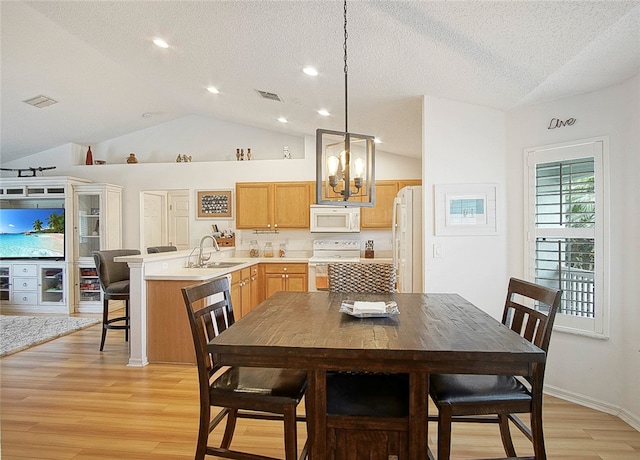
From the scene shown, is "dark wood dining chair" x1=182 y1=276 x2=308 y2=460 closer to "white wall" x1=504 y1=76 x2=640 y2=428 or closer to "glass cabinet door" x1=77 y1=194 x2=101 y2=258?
"white wall" x1=504 y1=76 x2=640 y2=428

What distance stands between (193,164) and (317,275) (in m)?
2.73

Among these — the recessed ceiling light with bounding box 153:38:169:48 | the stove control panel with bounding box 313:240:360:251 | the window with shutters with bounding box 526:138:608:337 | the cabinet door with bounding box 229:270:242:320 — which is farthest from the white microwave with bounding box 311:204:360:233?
the recessed ceiling light with bounding box 153:38:169:48

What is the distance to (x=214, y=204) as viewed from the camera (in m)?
5.91

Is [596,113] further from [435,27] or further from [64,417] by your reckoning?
[64,417]

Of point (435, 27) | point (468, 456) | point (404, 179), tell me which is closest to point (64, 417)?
point (468, 456)

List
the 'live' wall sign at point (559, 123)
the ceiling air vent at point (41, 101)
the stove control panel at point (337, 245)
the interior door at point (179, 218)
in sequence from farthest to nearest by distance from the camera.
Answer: the interior door at point (179, 218) → the stove control panel at point (337, 245) → the ceiling air vent at point (41, 101) → the 'live' wall sign at point (559, 123)

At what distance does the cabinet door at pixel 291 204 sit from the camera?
5.51 metres

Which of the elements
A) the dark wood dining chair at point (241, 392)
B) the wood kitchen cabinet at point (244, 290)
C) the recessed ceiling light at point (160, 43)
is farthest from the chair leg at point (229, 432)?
the recessed ceiling light at point (160, 43)

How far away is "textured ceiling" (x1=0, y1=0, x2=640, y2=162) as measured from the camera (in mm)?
1951

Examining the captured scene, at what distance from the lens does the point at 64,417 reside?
8.04ft

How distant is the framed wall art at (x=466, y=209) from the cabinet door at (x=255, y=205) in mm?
3066

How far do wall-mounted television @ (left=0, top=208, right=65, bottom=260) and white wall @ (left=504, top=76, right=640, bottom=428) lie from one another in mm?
6438

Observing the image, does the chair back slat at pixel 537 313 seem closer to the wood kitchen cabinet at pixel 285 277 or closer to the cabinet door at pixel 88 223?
the wood kitchen cabinet at pixel 285 277

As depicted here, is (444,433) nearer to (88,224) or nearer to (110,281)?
(110,281)
